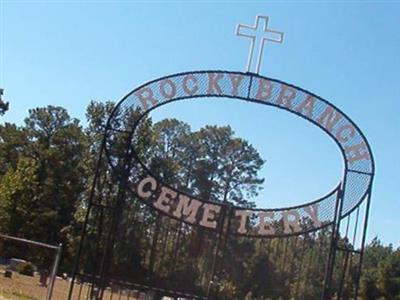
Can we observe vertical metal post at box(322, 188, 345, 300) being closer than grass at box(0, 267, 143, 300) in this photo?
Yes

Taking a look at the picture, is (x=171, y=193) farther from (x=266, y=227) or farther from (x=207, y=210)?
(x=266, y=227)

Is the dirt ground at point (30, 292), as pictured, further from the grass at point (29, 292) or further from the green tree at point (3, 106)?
the green tree at point (3, 106)

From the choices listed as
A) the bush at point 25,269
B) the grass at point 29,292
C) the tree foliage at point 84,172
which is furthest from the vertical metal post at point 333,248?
→ the bush at point 25,269

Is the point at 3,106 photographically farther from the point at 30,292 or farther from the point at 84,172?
the point at 30,292

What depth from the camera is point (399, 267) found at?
1583 inches

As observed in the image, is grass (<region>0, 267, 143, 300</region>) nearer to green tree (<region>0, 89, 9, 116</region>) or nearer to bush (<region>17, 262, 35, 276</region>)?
bush (<region>17, 262, 35, 276</region>)

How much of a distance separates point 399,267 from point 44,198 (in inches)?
839

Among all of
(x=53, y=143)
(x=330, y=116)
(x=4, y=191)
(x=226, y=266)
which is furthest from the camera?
(x=53, y=143)

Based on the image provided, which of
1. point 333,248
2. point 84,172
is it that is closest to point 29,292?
point 333,248

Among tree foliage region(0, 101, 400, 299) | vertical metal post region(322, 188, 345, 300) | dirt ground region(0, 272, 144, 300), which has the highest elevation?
tree foliage region(0, 101, 400, 299)

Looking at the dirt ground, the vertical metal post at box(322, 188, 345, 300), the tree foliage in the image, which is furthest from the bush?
the vertical metal post at box(322, 188, 345, 300)

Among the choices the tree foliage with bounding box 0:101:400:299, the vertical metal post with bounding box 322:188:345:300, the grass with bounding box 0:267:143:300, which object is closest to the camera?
the vertical metal post with bounding box 322:188:345:300

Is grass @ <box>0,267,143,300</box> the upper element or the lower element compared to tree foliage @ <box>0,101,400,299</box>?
lower

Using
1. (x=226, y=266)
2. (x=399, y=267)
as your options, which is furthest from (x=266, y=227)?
(x=399, y=267)
